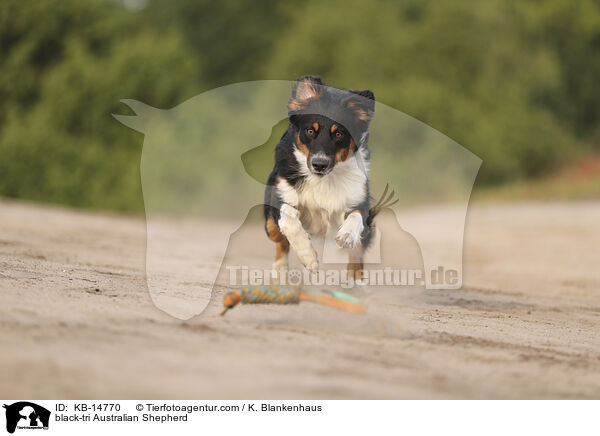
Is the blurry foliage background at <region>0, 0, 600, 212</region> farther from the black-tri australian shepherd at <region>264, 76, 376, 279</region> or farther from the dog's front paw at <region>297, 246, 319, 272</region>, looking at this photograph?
the dog's front paw at <region>297, 246, 319, 272</region>

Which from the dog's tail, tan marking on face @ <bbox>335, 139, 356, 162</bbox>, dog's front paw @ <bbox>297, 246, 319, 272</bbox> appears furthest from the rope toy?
the dog's tail

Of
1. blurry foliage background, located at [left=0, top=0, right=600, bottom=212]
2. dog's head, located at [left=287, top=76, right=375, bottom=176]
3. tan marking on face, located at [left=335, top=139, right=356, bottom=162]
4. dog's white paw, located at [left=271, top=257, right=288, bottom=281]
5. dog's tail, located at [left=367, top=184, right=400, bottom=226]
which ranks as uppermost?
blurry foliage background, located at [left=0, top=0, right=600, bottom=212]

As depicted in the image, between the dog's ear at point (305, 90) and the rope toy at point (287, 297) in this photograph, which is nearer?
the rope toy at point (287, 297)

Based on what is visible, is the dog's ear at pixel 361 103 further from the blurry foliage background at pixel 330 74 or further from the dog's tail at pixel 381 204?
the blurry foliage background at pixel 330 74

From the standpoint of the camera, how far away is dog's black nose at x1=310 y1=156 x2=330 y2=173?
498 cm

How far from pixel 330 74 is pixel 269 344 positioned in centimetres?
2227

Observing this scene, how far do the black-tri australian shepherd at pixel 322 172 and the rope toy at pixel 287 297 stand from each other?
563mm

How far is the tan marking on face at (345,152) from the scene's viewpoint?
515 cm

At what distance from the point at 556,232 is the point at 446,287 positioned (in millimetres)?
6323

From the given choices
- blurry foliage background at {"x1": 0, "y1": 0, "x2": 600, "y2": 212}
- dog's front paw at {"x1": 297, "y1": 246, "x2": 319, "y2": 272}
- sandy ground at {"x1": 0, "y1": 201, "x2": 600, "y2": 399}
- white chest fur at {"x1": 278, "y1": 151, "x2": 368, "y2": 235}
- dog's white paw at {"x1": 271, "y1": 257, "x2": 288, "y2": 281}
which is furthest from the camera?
blurry foliage background at {"x1": 0, "y1": 0, "x2": 600, "y2": 212}

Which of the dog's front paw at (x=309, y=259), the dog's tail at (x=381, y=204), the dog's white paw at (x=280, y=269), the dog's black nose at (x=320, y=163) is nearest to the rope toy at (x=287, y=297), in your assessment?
the dog's front paw at (x=309, y=259)

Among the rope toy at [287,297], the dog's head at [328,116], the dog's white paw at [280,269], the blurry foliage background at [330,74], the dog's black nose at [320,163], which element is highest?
the blurry foliage background at [330,74]

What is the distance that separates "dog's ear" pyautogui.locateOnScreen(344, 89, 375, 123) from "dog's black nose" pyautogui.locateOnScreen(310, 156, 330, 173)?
0.40 meters

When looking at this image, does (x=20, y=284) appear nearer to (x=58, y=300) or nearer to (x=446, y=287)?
(x=58, y=300)
